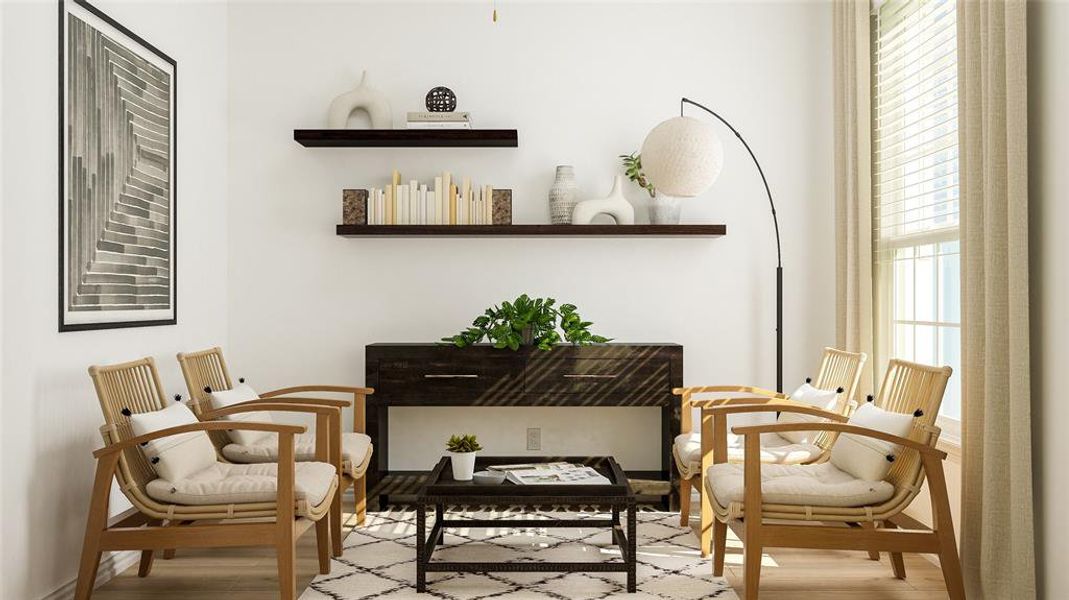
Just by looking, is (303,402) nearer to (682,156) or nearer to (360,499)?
(360,499)

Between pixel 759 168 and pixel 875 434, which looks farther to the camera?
pixel 759 168

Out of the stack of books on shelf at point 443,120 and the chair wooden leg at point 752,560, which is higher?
the stack of books on shelf at point 443,120

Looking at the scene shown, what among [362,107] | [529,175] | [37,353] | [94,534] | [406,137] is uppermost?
[362,107]

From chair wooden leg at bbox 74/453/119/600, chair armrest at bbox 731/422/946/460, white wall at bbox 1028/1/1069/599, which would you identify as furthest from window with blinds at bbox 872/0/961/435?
chair wooden leg at bbox 74/453/119/600

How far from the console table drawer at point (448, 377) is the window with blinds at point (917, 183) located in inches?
74.5

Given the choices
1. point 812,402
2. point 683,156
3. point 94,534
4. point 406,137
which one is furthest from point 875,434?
point 406,137

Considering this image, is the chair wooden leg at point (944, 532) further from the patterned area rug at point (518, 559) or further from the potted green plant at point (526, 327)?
the potted green plant at point (526, 327)

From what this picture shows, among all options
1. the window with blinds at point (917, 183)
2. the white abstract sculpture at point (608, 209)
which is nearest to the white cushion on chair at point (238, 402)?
the white abstract sculpture at point (608, 209)

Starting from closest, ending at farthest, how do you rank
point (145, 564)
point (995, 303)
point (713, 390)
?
1. point (995, 303)
2. point (145, 564)
3. point (713, 390)

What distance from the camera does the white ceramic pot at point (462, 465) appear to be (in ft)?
10.5

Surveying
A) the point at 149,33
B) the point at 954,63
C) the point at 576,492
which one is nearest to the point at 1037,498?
the point at 576,492

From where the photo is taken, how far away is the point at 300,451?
3641 millimetres

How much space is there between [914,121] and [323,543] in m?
3.18

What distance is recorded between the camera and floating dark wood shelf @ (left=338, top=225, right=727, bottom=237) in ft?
14.6
